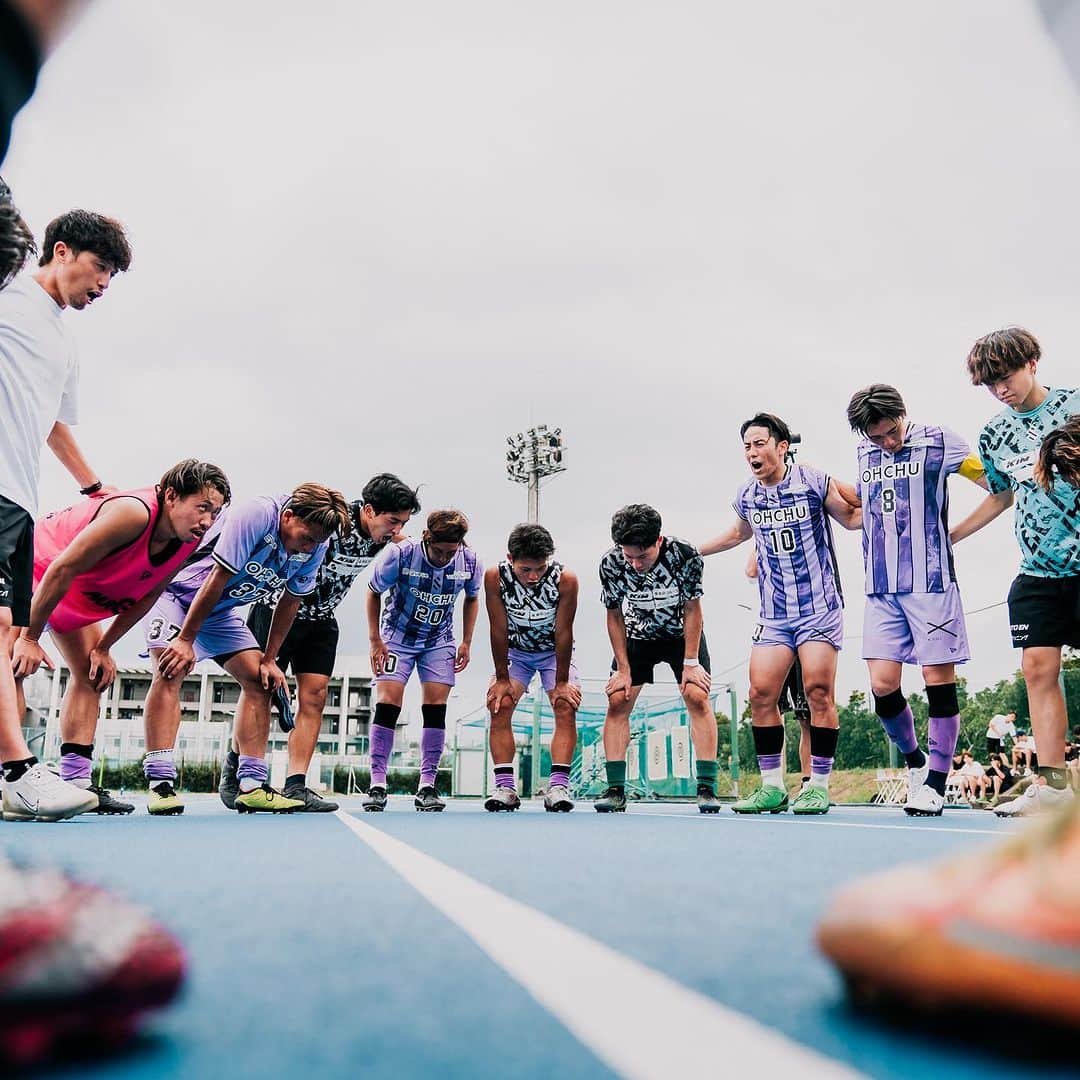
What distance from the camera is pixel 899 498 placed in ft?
17.5

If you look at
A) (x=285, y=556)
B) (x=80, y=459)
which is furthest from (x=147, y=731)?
(x=80, y=459)

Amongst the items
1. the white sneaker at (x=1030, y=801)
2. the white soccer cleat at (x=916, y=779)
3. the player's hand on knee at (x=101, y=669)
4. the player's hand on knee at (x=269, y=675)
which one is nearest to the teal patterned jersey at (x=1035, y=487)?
the white sneaker at (x=1030, y=801)

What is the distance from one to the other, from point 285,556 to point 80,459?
117 cm

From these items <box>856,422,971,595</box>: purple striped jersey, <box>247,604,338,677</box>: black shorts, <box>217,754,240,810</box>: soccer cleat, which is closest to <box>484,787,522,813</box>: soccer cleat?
<box>247,604,338,677</box>: black shorts

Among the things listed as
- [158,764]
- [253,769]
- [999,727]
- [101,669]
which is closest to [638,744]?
[999,727]

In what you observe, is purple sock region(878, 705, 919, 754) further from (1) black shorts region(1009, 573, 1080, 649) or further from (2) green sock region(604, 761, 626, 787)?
(2) green sock region(604, 761, 626, 787)

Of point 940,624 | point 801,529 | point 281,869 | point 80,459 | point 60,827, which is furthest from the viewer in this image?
point 801,529

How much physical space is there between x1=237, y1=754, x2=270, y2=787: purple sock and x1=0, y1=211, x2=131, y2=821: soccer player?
2234 millimetres

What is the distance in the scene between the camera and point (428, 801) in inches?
244

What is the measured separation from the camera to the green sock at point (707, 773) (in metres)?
6.06

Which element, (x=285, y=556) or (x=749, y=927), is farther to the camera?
(x=285, y=556)

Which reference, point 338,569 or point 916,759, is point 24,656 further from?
point 916,759

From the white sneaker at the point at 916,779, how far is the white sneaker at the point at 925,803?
0.03 meters

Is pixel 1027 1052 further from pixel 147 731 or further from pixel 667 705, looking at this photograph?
pixel 667 705
